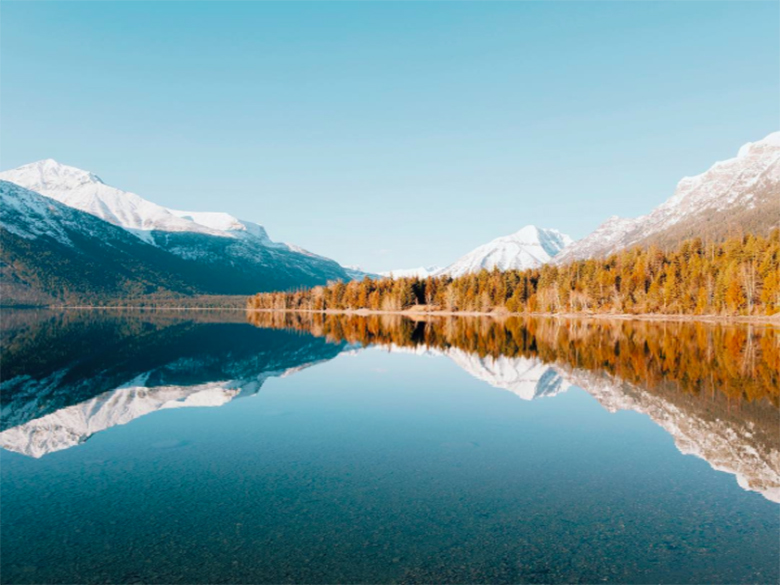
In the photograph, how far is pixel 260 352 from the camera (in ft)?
226

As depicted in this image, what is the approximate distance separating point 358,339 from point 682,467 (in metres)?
71.3

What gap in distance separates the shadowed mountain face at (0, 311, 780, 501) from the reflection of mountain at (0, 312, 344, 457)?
3.8 inches

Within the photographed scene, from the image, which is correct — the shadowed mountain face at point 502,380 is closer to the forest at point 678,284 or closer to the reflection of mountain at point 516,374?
the reflection of mountain at point 516,374

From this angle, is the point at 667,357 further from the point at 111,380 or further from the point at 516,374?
the point at 111,380

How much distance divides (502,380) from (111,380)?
33.5m

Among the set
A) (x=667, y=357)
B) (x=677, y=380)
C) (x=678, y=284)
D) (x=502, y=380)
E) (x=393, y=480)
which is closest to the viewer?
(x=393, y=480)

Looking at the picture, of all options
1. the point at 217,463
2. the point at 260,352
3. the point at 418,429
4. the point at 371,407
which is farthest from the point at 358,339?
the point at 217,463

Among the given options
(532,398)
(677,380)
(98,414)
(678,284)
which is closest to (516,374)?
(532,398)

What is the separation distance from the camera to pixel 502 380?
4356 cm

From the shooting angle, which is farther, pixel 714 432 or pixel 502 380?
pixel 502 380

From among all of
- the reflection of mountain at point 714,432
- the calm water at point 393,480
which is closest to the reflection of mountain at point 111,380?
the calm water at point 393,480

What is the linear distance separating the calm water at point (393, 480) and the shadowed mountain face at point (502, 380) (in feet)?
0.83

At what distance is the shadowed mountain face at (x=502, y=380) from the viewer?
25.0 meters

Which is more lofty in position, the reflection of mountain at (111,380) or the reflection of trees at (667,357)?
the reflection of trees at (667,357)
